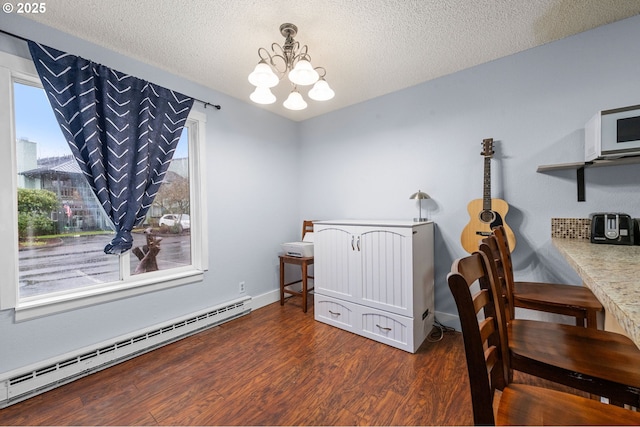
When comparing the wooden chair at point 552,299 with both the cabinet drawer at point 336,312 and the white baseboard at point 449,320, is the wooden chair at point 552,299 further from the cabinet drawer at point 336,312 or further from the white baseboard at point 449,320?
the cabinet drawer at point 336,312

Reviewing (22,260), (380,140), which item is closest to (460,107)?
(380,140)

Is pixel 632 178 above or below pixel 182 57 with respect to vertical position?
below

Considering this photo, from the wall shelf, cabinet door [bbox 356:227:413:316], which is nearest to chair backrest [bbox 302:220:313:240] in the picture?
cabinet door [bbox 356:227:413:316]

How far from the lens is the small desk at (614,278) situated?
0.56 metres

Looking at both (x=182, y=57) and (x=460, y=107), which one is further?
(x=460, y=107)

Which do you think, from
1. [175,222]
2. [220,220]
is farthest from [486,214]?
[175,222]

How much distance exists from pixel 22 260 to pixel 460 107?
3626 millimetres

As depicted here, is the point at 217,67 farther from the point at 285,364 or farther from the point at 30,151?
the point at 285,364

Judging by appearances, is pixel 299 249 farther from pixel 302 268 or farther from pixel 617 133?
pixel 617 133

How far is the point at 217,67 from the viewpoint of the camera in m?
2.32

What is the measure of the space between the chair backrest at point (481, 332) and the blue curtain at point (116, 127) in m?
2.34

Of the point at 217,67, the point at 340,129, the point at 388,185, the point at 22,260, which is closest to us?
the point at 22,260

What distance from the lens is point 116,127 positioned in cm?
202

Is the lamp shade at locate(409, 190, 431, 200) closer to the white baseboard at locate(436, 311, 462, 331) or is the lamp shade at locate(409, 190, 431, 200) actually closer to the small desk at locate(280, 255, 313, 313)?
the white baseboard at locate(436, 311, 462, 331)
